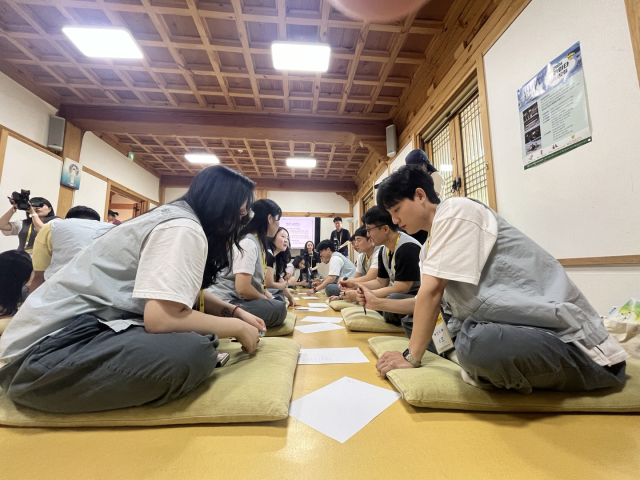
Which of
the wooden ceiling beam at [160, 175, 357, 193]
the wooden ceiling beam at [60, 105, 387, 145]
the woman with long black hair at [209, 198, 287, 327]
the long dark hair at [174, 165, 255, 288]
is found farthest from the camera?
the wooden ceiling beam at [160, 175, 357, 193]

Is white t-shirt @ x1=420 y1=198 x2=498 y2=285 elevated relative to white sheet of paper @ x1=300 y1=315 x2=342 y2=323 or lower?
elevated

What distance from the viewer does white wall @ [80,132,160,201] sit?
474 centimetres

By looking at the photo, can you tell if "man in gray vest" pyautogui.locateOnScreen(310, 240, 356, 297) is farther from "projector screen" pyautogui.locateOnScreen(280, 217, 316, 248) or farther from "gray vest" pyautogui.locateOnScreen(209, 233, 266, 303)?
"projector screen" pyautogui.locateOnScreen(280, 217, 316, 248)

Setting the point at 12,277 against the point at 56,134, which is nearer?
the point at 12,277

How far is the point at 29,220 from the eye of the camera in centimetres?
306

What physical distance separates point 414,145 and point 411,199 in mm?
2999

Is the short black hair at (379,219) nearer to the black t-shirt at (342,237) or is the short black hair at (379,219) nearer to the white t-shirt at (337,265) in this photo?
the white t-shirt at (337,265)

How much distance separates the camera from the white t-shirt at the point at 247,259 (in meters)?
1.85

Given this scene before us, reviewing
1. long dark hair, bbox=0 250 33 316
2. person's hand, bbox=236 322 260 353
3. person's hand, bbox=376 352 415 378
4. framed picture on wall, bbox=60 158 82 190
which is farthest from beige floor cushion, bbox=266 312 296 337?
framed picture on wall, bbox=60 158 82 190

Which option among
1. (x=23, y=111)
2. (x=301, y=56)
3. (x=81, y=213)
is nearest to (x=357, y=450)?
(x=81, y=213)

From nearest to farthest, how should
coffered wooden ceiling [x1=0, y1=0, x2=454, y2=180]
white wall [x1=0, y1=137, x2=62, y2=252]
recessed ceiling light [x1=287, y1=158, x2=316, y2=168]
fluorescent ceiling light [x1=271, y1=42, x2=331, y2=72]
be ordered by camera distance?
coffered wooden ceiling [x1=0, y1=0, x2=454, y2=180]
fluorescent ceiling light [x1=271, y1=42, x2=331, y2=72]
white wall [x1=0, y1=137, x2=62, y2=252]
recessed ceiling light [x1=287, y1=158, x2=316, y2=168]

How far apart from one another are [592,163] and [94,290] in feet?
7.22

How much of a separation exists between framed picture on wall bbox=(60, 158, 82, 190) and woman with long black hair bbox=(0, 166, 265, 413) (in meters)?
4.50

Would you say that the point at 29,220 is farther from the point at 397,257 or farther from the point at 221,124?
the point at 397,257
